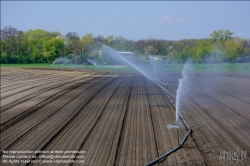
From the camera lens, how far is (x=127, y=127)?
9609mm

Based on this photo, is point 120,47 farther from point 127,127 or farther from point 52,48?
point 127,127

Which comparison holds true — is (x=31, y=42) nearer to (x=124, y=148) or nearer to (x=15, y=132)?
(x=15, y=132)

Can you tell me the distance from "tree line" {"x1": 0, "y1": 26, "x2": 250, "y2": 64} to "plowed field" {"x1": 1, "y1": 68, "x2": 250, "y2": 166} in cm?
228

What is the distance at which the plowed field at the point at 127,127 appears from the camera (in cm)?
725

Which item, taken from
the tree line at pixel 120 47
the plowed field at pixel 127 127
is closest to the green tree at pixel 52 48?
the tree line at pixel 120 47

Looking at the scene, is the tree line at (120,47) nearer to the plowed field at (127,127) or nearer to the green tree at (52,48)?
the green tree at (52,48)

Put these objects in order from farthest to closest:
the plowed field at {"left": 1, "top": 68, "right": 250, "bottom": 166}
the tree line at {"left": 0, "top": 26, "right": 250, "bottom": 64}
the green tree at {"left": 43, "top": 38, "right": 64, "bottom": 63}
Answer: the green tree at {"left": 43, "top": 38, "right": 64, "bottom": 63} < the tree line at {"left": 0, "top": 26, "right": 250, "bottom": 64} < the plowed field at {"left": 1, "top": 68, "right": 250, "bottom": 166}

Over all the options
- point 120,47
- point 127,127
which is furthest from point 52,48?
point 127,127

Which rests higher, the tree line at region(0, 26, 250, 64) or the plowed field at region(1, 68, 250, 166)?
the tree line at region(0, 26, 250, 64)

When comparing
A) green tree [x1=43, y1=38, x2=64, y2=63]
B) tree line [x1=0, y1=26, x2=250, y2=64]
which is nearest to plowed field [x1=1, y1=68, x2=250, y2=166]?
tree line [x1=0, y1=26, x2=250, y2=64]

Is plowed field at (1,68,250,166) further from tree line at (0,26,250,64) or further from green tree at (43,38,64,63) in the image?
green tree at (43,38,64,63)

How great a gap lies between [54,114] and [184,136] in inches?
225

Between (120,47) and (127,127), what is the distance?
106 feet

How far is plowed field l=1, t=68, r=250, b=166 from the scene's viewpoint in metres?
7.25
